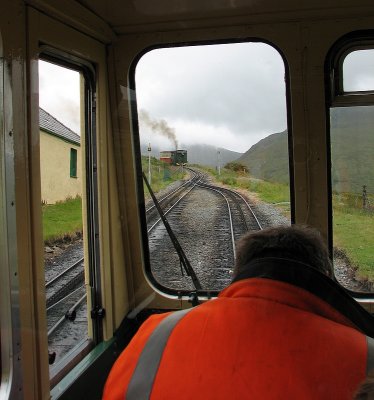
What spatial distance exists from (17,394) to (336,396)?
1.31 m

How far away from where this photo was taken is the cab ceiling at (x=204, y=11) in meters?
2.28

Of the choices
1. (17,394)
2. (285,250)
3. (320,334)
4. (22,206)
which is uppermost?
(22,206)

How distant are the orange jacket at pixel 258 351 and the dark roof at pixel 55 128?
1275 millimetres

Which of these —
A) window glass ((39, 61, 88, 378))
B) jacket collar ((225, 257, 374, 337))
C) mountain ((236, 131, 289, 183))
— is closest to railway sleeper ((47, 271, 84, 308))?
window glass ((39, 61, 88, 378))

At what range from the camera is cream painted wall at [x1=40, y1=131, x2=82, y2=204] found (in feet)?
6.70

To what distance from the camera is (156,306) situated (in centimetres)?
294

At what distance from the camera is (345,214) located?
264cm

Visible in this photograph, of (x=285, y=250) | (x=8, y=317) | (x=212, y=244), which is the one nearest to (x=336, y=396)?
(x=285, y=250)

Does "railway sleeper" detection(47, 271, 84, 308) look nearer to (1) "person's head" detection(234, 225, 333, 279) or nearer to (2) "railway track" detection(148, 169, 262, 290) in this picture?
(2) "railway track" detection(148, 169, 262, 290)

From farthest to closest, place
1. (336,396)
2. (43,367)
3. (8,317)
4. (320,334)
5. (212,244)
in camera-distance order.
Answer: (212,244) < (43,367) < (8,317) < (320,334) < (336,396)

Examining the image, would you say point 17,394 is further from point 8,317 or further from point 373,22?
point 373,22

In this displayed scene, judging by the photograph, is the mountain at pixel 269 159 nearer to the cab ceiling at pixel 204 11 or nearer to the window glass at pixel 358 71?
the window glass at pixel 358 71

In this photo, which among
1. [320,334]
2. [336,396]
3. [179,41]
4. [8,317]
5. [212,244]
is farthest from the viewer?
[212,244]

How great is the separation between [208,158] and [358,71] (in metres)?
0.98
